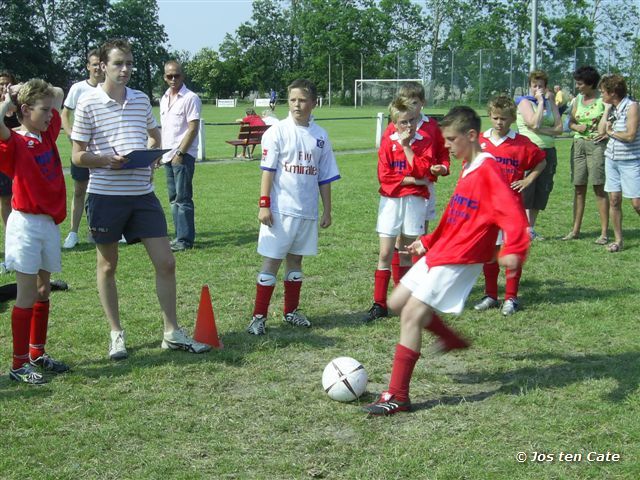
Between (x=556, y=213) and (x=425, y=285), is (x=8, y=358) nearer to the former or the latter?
(x=425, y=285)

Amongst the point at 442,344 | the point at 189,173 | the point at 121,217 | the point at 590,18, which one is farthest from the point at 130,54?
the point at 590,18

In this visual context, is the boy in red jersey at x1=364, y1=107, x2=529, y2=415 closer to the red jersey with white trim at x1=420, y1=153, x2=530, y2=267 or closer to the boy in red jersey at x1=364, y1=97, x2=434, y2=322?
the red jersey with white trim at x1=420, y1=153, x2=530, y2=267

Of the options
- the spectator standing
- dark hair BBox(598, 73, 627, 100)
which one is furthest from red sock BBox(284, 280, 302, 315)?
dark hair BBox(598, 73, 627, 100)

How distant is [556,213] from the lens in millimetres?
11219

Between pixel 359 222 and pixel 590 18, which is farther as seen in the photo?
pixel 590 18

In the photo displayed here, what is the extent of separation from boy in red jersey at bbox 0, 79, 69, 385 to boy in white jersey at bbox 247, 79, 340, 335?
1576 millimetres

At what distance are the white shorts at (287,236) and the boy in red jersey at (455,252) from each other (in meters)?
1.56

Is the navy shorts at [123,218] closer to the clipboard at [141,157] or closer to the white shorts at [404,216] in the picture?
the clipboard at [141,157]

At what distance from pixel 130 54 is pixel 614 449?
3948mm

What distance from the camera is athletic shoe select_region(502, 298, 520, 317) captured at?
626 centimetres

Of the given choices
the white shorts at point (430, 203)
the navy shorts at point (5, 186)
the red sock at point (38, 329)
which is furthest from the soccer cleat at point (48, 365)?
the navy shorts at point (5, 186)

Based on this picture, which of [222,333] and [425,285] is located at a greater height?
[425,285]

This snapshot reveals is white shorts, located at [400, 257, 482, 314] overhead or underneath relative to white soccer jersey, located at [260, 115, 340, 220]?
underneath

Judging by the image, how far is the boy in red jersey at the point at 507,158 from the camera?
253 inches
